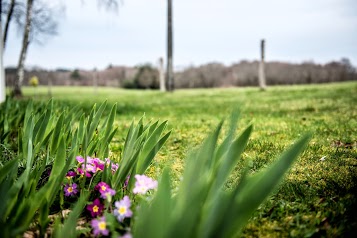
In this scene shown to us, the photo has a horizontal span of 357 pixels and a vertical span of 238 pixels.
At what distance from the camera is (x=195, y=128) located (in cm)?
427

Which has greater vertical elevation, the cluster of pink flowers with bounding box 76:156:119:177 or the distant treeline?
the distant treeline

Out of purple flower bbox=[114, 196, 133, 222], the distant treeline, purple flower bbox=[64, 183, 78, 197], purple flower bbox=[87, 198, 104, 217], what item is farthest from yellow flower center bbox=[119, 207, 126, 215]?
the distant treeline

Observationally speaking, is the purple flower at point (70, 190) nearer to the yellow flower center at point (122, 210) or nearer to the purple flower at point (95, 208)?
the purple flower at point (95, 208)

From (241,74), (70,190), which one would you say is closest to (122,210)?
(70,190)

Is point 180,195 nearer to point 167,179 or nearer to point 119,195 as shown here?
point 167,179

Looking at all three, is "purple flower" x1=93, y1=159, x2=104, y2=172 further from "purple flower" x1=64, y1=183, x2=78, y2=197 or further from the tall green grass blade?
the tall green grass blade

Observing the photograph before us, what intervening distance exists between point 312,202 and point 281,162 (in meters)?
0.74

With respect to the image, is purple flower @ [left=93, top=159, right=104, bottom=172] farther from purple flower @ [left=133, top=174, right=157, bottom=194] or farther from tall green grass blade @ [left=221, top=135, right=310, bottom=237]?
tall green grass blade @ [left=221, top=135, right=310, bottom=237]

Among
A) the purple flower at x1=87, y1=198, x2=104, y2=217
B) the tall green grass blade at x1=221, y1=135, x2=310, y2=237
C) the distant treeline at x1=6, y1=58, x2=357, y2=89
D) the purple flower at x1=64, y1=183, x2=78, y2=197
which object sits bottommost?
the purple flower at x1=87, y1=198, x2=104, y2=217

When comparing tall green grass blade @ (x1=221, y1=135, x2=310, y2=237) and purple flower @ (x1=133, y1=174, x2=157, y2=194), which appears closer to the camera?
tall green grass blade @ (x1=221, y1=135, x2=310, y2=237)

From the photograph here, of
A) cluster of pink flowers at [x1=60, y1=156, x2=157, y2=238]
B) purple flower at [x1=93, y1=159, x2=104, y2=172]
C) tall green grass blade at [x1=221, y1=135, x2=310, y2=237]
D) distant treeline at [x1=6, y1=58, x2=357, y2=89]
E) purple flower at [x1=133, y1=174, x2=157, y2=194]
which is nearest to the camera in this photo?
tall green grass blade at [x1=221, y1=135, x2=310, y2=237]

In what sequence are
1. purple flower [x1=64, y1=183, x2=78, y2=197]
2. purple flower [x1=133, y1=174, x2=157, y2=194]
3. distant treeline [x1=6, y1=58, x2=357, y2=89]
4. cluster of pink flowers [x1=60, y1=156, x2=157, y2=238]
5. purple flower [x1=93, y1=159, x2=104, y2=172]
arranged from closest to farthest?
cluster of pink flowers [x1=60, y1=156, x2=157, y2=238]
purple flower [x1=133, y1=174, x2=157, y2=194]
purple flower [x1=64, y1=183, x2=78, y2=197]
purple flower [x1=93, y1=159, x2=104, y2=172]
distant treeline [x1=6, y1=58, x2=357, y2=89]

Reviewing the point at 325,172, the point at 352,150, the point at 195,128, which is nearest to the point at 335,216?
the point at 325,172

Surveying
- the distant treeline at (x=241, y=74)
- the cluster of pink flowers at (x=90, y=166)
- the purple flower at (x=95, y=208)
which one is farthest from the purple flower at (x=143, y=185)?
the distant treeline at (x=241, y=74)
